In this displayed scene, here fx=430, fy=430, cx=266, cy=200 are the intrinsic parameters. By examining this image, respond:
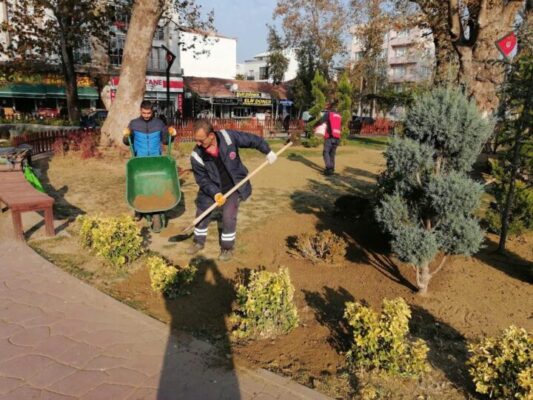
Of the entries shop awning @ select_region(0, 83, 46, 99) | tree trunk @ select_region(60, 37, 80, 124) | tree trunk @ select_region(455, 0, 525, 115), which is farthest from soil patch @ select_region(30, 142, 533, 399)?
shop awning @ select_region(0, 83, 46, 99)

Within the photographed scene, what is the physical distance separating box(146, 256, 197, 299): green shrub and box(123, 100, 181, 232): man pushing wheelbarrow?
163 cm

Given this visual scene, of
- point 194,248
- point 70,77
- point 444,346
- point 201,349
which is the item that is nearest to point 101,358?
point 201,349

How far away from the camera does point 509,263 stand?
4977 mm

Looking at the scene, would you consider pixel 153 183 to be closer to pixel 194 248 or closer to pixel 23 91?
pixel 194 248

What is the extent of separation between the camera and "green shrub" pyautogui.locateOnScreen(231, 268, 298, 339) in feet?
10.9

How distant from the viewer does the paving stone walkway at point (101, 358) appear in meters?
2.66

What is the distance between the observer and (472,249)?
151 inches

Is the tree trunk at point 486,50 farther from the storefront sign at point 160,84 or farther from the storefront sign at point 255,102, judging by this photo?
the storefront sign at point 255,102

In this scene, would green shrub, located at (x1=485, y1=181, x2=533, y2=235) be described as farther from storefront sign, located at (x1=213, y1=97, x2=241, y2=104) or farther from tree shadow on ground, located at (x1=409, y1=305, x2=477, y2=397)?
storefront sign, located at (x1=213, y1=97, x2=241, y2=104)

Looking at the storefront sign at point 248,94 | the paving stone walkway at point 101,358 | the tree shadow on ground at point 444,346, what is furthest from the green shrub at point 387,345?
the storefront sign at point 248,94

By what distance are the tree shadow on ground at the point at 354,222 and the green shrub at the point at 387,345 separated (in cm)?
151

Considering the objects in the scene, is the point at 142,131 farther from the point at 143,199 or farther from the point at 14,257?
the point at 14,257

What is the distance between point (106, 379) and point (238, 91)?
3983 cm

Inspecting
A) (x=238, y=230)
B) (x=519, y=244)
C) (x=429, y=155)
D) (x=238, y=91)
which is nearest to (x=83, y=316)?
(x=238, y=230)
